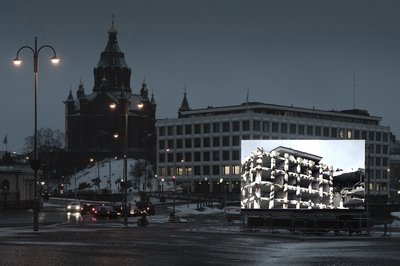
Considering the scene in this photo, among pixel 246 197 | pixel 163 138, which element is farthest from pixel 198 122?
Answer: pixel 246 197

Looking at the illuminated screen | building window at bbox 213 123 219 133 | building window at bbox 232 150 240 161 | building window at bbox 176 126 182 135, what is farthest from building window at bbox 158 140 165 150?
the illuminated screen

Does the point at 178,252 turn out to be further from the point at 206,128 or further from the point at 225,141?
the point at 206,128

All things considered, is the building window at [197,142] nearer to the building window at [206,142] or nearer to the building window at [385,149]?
the building window at [206,142]

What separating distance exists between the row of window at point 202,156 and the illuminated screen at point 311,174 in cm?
12047

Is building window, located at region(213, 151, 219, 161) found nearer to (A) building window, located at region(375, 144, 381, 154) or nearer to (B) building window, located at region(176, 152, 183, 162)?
(B) building window, located at region(176, 152, 183, 162)

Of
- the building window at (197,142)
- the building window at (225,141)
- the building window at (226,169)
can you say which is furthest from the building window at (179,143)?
the building window at (226,169)

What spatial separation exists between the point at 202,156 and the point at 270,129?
54.6ft

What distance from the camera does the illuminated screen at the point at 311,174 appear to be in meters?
42.8

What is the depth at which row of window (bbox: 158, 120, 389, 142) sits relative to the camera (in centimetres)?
16325

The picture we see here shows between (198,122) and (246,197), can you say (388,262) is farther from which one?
(198,122)

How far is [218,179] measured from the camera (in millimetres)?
166375

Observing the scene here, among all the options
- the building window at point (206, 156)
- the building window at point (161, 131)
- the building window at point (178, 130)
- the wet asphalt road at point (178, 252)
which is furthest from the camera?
the building window at point (161, 131)

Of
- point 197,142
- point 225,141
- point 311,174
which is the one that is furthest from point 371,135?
point 311,174

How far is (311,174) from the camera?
141 ft
